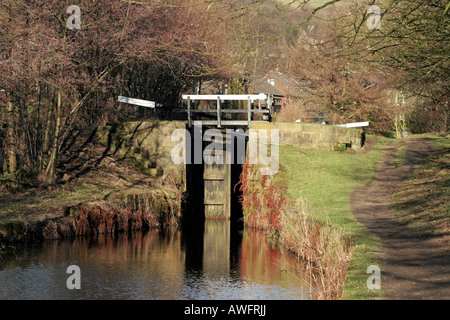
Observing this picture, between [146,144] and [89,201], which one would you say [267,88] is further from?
[89,201]

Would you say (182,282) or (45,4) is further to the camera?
(45,4)

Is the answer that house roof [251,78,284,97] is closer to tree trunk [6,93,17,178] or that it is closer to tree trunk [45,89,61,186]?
tree trunk [45,89,61,186]

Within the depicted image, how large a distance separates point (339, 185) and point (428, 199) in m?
4.27

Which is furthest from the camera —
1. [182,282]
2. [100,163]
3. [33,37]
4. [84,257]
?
[100,163]

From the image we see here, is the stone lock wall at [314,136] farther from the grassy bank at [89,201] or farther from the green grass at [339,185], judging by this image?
the grassy bank at [89,201]

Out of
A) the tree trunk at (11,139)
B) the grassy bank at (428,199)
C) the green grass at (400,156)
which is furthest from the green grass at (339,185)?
the tree trunk at (11,139)

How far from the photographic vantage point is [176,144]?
2356 cm

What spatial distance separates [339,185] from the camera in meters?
22.2

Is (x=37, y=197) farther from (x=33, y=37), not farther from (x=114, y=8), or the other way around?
(x=114, y=8)

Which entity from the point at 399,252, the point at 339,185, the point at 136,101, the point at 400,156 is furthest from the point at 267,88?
the point at 399,252

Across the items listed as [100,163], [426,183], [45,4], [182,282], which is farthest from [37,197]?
[426,183]

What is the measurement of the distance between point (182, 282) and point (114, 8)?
12.1 m

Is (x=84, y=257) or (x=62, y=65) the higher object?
(x=62, y=65)

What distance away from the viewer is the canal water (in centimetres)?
1260
